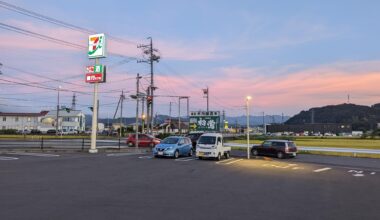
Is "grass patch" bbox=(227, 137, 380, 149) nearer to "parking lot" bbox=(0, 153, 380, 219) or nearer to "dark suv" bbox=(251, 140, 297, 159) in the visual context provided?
"dark suv" bbox=(251, 140, 297, 159)

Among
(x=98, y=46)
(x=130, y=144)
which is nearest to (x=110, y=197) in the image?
(x=98, y=46)

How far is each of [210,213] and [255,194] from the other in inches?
157

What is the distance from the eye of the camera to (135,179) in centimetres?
1695

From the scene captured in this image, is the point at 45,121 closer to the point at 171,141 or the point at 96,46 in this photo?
the point at 96,46

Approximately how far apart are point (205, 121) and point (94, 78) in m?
23.7

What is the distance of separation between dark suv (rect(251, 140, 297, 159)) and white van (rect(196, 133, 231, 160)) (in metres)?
7.01

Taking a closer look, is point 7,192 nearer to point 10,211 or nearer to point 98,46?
point 10,211

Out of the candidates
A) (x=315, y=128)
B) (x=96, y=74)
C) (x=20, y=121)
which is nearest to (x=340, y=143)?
(x=96, y=74)

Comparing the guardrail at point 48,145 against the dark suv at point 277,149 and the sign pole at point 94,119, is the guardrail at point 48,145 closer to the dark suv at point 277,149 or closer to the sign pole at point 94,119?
the sign pole at point 94,119

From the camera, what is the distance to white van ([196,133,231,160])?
30.4m

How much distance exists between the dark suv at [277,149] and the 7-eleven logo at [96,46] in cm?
1681

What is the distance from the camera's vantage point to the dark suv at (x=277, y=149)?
35.9 metres

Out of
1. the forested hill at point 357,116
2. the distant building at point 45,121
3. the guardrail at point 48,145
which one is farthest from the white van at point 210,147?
the forested hill at point 357,116

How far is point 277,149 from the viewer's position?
3659 cm
